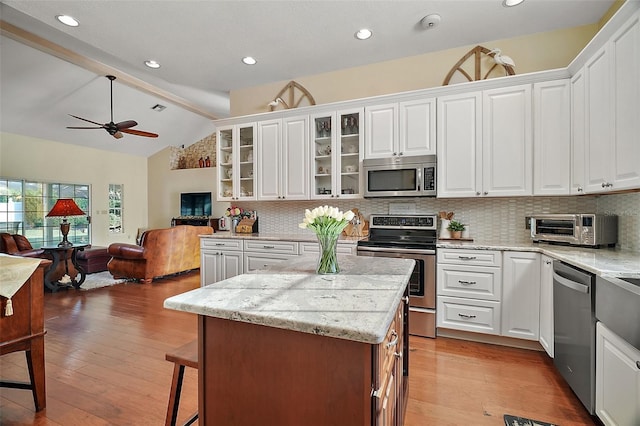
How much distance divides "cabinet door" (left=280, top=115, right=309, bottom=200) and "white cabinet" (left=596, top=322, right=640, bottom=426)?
9.45ft

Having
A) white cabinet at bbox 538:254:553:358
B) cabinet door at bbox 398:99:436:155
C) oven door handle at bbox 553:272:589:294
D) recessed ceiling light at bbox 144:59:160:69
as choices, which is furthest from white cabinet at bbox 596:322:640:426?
recessed ceiling light at bbox 144:59:160:69

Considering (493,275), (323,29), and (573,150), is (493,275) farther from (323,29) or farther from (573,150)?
(323,29)

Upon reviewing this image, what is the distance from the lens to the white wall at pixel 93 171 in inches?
256

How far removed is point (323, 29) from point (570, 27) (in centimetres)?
241

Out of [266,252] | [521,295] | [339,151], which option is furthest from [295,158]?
[521,295]

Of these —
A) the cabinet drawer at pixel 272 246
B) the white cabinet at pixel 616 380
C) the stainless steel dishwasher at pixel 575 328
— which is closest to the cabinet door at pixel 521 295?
the stainless steel dishwasher at pixel 575 328

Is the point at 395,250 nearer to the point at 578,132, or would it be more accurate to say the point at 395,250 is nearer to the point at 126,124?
the point at 578,132

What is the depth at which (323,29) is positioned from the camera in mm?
3000

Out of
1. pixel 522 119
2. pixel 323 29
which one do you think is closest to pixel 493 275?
pixel 522 119

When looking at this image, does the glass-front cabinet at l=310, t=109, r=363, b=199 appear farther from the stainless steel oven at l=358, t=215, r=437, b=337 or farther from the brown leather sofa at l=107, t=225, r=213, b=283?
the brown leather sofa at l=107, t=225, r=213, b=283

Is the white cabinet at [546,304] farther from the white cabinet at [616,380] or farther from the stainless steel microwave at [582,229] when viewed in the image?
the white cabinet at [616,380]

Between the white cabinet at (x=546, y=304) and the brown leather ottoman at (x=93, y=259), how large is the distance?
6.55 metres

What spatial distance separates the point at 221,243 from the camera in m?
3.95

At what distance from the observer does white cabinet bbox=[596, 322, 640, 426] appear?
1.38m
